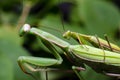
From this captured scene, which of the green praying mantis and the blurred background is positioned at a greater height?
the blurred background

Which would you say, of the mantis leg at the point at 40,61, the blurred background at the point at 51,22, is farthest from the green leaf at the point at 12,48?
the mantis leg at the point at 40,61

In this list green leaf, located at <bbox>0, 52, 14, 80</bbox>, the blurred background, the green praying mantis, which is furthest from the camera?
the blurred background

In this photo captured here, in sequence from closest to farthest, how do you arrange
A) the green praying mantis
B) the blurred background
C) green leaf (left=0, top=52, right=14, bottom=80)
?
the green praying mantis
green leaf (left=0, top=52, right=14, bottom=80)
the blurred background

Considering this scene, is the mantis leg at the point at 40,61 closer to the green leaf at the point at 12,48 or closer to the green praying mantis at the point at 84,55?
the green praying mantis at the point at 84,55

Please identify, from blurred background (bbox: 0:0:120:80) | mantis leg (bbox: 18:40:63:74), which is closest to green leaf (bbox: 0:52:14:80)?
blurred background (bbox: 0:0:120:80)

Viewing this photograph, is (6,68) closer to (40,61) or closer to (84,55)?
(40,61)

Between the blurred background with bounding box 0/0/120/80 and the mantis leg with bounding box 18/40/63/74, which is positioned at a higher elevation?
the blurred background with bounding box 0/0/120/80

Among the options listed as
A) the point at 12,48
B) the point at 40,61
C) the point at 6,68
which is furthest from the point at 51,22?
the point at 40,61

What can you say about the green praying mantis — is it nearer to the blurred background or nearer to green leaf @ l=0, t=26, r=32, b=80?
green leaf @ l=0, t=26, r=32, b=80

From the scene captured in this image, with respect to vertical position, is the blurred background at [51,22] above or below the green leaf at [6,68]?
above

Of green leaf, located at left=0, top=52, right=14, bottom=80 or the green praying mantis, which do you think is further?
green leaf, located at left=0, top=52, right=14, bottom=80
